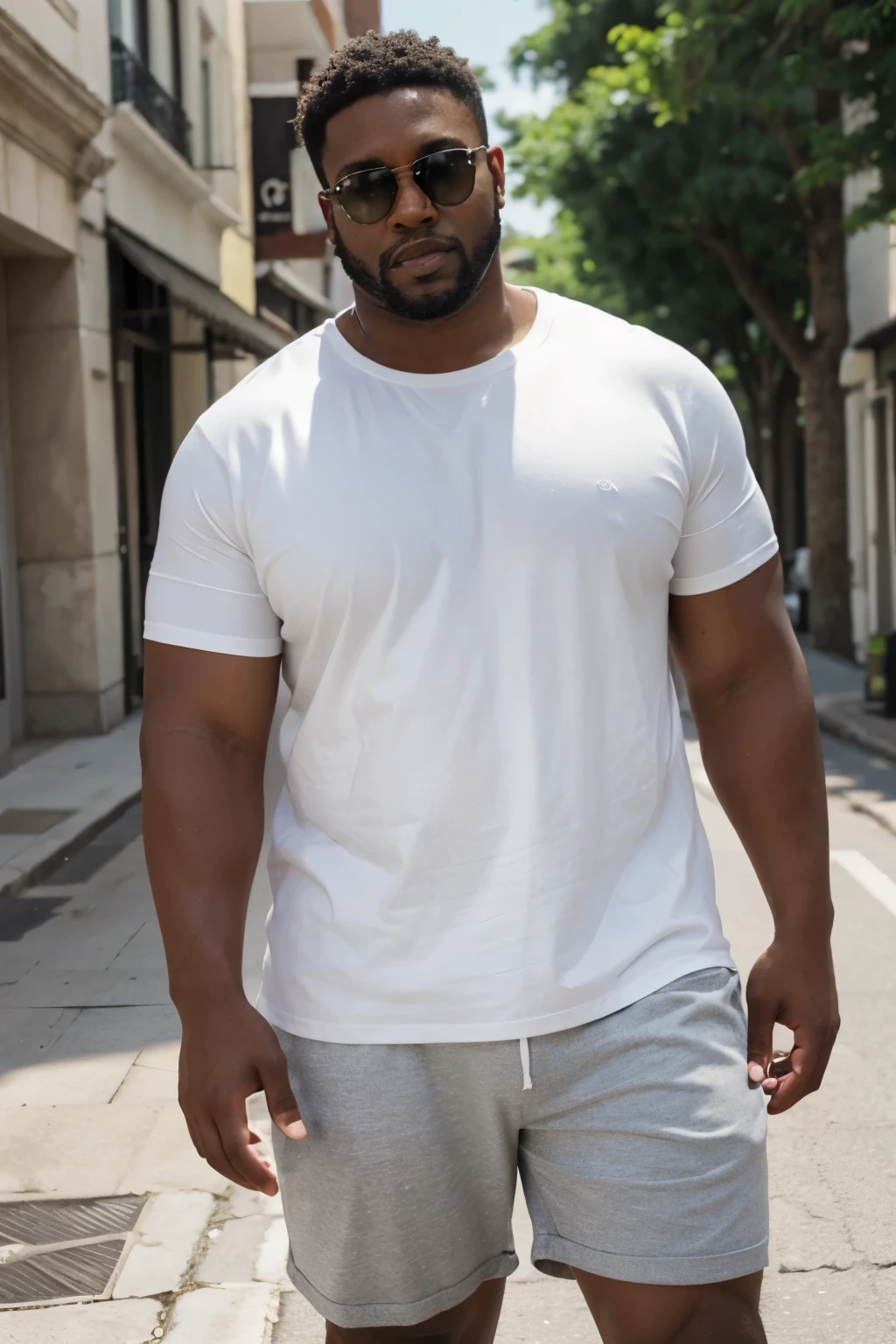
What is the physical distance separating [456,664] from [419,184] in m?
0.64

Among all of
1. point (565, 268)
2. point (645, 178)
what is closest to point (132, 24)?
point (645, 178)

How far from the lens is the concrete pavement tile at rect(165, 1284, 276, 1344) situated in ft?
11.2

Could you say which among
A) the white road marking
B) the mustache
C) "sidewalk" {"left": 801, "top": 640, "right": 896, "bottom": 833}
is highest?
the mustache

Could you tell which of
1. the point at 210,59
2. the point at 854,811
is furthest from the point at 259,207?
the point at 854,811

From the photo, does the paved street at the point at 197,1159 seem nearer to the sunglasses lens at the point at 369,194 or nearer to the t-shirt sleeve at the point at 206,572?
the t-shirt sleeve at the point at 206,572

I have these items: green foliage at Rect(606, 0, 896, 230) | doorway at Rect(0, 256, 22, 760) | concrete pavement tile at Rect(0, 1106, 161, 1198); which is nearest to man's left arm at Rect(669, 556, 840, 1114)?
concrete pavement tile at Rect(0, 1106, 161, 1198)

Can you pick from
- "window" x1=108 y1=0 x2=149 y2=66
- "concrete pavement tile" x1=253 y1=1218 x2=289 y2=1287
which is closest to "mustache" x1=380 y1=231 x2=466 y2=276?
"concrete pavement tile" x1=253 y1=1218 x2=289 y2=1287

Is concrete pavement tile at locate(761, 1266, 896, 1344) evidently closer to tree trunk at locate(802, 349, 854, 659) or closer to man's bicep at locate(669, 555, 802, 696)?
man's bicep at locate(669, 555, 802, 696)

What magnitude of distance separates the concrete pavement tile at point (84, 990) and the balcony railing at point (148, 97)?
10.4 m

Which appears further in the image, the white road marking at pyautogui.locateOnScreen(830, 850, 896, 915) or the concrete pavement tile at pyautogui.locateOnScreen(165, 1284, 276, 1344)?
the white road marking at pyautogui.locateOnScreen(830, 850, 896, 915)

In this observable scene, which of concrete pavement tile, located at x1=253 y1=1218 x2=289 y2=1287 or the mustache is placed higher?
the mustache

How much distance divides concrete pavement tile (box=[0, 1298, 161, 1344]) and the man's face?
221 cm

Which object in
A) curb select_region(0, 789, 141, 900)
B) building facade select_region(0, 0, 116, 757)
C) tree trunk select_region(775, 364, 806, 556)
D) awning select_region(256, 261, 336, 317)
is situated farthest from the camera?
tree trunk select_region(775, 364, 806, 556)

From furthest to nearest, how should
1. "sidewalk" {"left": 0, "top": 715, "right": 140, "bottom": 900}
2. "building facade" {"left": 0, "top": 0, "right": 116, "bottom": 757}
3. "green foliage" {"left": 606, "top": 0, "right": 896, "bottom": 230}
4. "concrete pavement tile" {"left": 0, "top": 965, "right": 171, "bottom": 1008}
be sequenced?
"building facade" {"left": 0, "top": 0, "right": 116, "bottom": 757}, "green foliage" {"left": 606, "top": 0, "right": 896, "bottom": 230}, "sidewalk" {"left": 0, "top": 715, "right": 140, "bottom": 900}, "concrete pavement tile" {"left": 0, "top": 965, "right": 171, "bottom": 1008}
